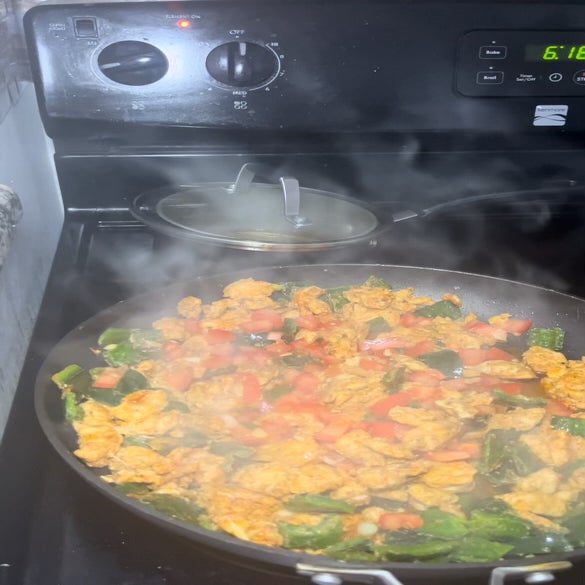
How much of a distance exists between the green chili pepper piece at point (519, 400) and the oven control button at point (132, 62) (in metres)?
0.98

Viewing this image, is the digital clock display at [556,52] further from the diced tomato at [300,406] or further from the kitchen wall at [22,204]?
the kitchen wall at [22,204]

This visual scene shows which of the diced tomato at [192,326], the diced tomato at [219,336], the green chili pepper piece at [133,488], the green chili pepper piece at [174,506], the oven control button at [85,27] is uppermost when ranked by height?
the oven control button at [85,27]

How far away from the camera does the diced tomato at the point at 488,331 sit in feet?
5.17

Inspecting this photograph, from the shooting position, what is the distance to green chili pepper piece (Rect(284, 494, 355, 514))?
3.52ft

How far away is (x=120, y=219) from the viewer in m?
1.85

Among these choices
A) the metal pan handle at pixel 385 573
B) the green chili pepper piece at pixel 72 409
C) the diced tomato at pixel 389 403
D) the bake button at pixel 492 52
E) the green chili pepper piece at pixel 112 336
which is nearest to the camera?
the metal pan handle at pixel 385 573

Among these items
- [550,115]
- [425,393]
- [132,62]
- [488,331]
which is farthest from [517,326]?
[132,62]

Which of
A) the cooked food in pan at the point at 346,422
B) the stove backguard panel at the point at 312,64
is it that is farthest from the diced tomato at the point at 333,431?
the stove backguard panel at the point at 312,64

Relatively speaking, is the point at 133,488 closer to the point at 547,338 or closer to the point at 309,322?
the point at 309,322

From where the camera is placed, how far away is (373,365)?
150 cm

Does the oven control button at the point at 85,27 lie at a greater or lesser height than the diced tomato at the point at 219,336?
greater

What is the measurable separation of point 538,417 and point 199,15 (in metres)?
1.05

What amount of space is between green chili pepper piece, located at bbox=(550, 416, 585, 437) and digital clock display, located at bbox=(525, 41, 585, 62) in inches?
33.4

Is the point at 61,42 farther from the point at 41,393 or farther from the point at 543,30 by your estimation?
the point at 543,30
